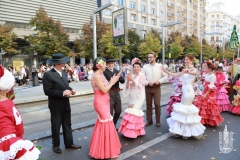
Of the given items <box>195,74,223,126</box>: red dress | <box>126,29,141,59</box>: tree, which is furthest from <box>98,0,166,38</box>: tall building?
<box>195,74,223,126</box>: red dress

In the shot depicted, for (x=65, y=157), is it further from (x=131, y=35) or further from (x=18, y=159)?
(x=131, y=35)

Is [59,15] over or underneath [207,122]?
over

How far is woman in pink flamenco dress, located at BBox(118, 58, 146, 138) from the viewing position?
4.99 metres

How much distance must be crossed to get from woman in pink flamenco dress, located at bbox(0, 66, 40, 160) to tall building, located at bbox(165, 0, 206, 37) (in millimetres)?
57023

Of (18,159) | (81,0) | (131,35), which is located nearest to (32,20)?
(81,0)

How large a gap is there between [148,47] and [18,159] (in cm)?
3274

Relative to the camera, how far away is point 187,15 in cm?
6562

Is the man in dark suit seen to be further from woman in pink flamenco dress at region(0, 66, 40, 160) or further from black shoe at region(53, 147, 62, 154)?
woman in pink flamenco dress at region(0, 66, 40, 160)

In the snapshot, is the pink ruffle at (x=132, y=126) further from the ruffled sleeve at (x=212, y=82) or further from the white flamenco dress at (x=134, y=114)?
the ruffled sleeve at (x=212, y=82)

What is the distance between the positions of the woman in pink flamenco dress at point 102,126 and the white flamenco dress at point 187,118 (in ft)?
5.84

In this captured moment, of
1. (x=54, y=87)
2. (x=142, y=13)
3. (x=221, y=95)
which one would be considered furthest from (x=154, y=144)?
(x=142, y=13)

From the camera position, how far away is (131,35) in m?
36.3

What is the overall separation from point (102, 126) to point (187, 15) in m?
68.4

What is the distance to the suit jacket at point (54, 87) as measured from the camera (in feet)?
13.3
